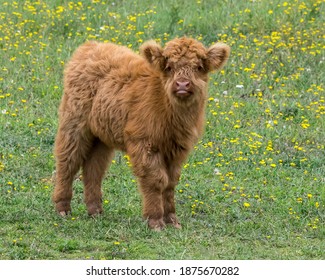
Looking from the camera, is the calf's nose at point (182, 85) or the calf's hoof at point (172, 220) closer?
the calf's nose at point (182, 85)

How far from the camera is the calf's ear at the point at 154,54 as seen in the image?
8.91 metres

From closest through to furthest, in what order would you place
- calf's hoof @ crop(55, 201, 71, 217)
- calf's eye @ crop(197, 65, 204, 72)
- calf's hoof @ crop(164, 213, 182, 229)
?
calf's eye @ crop(197, 65, 204, 72)
calf's hoof @ crop(164, 213, 182, 229)
calf's hoof @ crop(55, 201, 71, 217)

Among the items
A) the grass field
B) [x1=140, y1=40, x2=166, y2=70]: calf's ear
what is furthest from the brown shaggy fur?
the grass field

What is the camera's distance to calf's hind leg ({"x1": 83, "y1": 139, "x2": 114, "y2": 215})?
9.65m

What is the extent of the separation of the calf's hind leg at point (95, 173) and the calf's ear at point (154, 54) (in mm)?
1178

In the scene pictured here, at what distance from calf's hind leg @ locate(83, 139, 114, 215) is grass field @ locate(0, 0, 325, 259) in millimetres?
211

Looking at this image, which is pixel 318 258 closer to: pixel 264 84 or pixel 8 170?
pixel 8 170

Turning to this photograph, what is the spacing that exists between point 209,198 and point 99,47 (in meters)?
1.90

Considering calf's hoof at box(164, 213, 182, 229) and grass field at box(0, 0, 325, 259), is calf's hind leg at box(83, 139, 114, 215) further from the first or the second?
calf's hoof at box(164, 213, 182, 229)

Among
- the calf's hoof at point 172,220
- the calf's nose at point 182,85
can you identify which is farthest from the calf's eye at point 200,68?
the calf's hoof at point 172,220

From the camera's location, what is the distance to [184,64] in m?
8.77

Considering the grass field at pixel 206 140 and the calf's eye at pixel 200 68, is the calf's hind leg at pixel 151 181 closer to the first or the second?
the grass field at pixel 206 140

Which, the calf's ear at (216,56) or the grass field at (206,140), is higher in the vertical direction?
the calf's ear at (216,56)

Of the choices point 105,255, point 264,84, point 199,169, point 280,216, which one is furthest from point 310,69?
point 105,255
